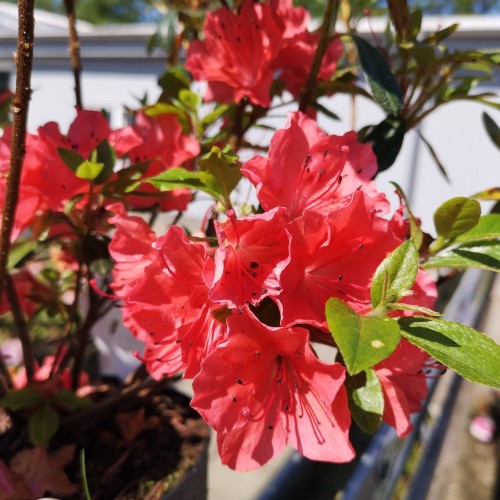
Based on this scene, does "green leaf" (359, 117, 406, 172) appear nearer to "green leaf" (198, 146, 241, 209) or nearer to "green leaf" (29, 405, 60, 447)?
"green leaf" (198, 146, 241, 209)

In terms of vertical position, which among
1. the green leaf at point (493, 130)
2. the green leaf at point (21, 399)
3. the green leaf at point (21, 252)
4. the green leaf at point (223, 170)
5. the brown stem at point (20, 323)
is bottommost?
the green leaf at point (21, 399)

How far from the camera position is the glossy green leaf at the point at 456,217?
54 centimetres

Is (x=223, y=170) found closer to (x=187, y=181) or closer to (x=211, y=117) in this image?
(x=187, y=181)

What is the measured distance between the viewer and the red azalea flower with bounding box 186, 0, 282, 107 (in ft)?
2.20

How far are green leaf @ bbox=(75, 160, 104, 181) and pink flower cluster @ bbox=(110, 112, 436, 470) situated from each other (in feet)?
0.57

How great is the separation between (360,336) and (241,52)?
0.45 meters

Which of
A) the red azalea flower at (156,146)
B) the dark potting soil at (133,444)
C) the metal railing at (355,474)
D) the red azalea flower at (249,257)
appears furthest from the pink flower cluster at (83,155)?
the metal railing at (355,474)

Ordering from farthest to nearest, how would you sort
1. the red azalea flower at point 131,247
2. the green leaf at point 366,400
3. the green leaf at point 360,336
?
the red azalea flower at point 131,247
the green leaf at point 366,400
the green leaf at point 360,336

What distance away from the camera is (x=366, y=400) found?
19.0 inches

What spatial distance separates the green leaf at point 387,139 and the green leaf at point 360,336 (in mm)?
315

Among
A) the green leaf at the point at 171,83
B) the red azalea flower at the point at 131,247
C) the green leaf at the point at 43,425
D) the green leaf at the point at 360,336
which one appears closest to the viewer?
the green leaf at the point at 360,336

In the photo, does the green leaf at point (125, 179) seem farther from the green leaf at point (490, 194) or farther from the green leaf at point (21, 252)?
the green leaf at point (490, 194)

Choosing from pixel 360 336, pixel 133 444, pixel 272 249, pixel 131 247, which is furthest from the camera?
pixel 133 444

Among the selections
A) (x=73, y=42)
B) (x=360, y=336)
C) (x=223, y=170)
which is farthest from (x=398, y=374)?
(x=73, y=42)
